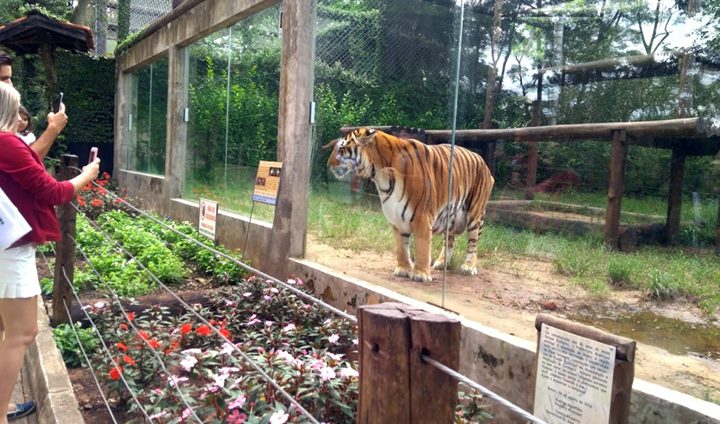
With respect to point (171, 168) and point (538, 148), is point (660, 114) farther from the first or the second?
point (171, 168)

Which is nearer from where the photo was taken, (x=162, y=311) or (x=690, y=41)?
(x=690, y=41)

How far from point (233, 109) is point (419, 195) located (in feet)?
11.6

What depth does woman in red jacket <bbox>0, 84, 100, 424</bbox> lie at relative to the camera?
277 centimetres

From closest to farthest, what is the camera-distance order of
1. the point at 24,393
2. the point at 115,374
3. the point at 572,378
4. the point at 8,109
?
the point at 572,378 < the point at 8,109 < the point at 115,374 < the point at 24,393

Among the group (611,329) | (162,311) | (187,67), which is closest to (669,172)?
(611,329)

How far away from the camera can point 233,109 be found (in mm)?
7125

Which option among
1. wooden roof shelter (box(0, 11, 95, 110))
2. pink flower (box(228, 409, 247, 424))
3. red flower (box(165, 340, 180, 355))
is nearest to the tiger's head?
red flower (box(165, 340, 180, 355))

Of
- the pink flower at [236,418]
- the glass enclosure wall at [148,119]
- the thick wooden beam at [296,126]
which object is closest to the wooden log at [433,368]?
the pink flower at [236,418]

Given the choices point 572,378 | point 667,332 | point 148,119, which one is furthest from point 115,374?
point 148,119

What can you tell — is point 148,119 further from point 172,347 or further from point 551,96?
point 551,96

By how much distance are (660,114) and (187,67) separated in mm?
7287

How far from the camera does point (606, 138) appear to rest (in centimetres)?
328

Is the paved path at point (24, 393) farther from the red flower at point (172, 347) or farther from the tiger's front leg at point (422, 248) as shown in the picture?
the tiger's front leg at point (422, 248)

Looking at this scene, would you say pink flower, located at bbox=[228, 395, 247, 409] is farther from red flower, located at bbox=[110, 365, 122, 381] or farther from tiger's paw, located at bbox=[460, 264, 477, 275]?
tiger's paw, located at bbox=[460, 264, 477, 275]
